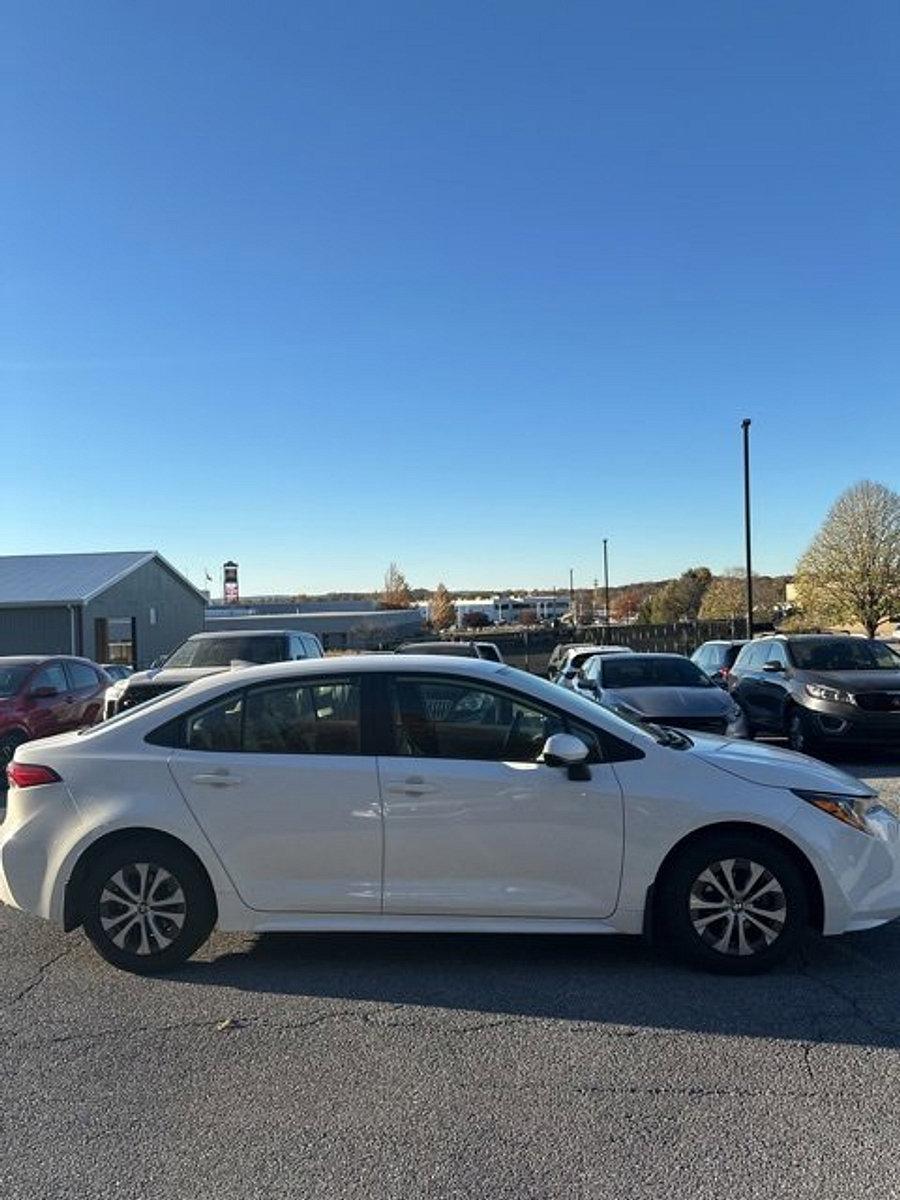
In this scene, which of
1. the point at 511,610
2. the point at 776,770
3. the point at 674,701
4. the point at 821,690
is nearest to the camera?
the point at 776,770

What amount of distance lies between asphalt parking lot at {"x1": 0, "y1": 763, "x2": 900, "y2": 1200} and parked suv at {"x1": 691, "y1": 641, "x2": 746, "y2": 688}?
13186 millimetres

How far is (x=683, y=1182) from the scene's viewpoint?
3.08m

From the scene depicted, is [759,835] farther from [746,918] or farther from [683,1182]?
[683,1182]

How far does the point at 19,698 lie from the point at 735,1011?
36.1 feet

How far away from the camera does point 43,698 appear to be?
43.7 feet

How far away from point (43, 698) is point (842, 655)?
1064cm

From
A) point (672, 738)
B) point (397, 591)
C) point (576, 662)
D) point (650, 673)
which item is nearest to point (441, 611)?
point (397, 591)

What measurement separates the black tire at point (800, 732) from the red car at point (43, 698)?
31.6 ft

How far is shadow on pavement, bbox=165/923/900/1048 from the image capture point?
14.1ft

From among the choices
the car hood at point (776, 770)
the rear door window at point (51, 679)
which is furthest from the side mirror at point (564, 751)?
the rear door window at point (51, 679)

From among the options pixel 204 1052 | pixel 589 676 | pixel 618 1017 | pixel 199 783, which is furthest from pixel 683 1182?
pixel 589 676

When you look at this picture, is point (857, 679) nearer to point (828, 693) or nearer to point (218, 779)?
point (828, 693)

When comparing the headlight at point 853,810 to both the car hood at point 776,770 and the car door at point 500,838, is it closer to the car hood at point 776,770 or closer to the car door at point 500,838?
the car hood at point 776,770

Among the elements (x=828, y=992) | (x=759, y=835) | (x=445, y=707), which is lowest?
(x=828, y=992)
